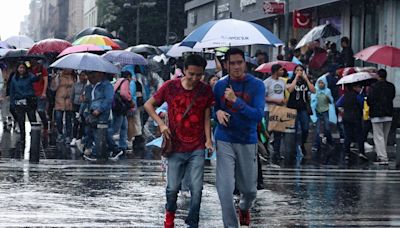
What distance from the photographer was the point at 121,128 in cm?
1891

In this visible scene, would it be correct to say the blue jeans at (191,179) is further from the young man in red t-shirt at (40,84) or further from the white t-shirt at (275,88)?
the young man in red t-shirt at (40,84)

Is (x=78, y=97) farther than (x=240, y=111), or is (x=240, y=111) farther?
(x=78, y=97)

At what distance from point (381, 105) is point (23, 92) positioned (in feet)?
24.7

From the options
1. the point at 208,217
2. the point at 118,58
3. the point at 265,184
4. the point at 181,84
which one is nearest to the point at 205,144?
the point at 181,84

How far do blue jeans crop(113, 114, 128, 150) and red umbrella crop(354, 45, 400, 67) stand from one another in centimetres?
507

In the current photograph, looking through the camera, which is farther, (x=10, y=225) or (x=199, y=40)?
(x=199, y=40)

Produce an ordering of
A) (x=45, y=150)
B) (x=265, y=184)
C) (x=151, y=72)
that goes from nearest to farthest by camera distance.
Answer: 1. (x=265, y=184)
2. (x=45, y=150)
3. (x=151, y=72)

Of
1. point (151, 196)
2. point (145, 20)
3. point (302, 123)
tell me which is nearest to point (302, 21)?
point (302, 123)

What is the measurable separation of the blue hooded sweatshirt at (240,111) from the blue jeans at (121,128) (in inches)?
375

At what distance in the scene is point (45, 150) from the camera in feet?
64.2

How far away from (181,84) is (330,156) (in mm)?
10864

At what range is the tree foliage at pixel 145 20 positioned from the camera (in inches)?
2689

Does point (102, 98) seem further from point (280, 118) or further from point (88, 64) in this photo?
point (280, 118)

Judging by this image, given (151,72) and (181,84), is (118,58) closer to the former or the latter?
(151,72)
